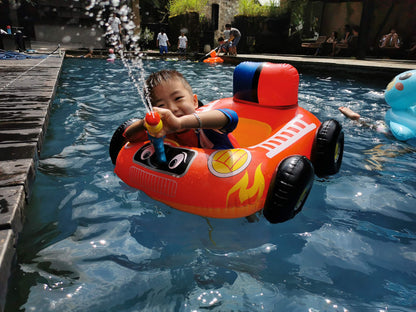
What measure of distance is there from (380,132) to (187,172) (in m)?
3.42

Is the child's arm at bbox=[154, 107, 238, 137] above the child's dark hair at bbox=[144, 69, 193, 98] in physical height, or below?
below

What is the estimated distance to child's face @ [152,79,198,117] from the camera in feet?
7.18

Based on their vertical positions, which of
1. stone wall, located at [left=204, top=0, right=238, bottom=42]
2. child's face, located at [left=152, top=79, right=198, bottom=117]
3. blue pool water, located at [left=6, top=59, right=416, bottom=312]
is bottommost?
blue pool water, located at [left=6, top=59, right=416, bottom=312]

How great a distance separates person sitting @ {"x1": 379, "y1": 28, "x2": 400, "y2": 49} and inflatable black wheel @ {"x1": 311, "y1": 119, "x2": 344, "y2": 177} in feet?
45.5

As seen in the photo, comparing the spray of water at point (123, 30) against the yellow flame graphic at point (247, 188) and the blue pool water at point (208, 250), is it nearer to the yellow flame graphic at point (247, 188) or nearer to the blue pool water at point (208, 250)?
the blue pool water at point (208, 250)

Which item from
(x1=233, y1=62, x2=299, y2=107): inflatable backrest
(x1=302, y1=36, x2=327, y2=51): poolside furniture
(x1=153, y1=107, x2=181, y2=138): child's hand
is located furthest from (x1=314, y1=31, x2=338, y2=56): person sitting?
(x1=153, y1=107, x2=181, y2=138): child's hand

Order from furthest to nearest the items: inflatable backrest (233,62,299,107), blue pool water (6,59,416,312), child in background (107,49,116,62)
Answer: child in background (107,49,116,62), inflatable backrest (233,62,299,107), blue pool water (6,59,416,312)

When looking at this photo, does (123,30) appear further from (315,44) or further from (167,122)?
(167,122)

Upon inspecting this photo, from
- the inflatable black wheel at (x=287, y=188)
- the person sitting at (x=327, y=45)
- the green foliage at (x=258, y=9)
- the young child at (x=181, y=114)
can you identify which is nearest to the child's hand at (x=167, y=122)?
the young child at (x=181, y=114)

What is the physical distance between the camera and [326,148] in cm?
269

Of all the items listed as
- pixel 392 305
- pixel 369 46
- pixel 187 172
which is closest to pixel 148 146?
pixel 187 172

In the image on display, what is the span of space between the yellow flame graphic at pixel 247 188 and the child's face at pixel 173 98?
59cm

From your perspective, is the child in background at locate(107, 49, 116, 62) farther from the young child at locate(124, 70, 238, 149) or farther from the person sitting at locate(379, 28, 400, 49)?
the young child at locate(124, 70, 238, 149)

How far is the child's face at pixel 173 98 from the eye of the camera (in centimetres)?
219
